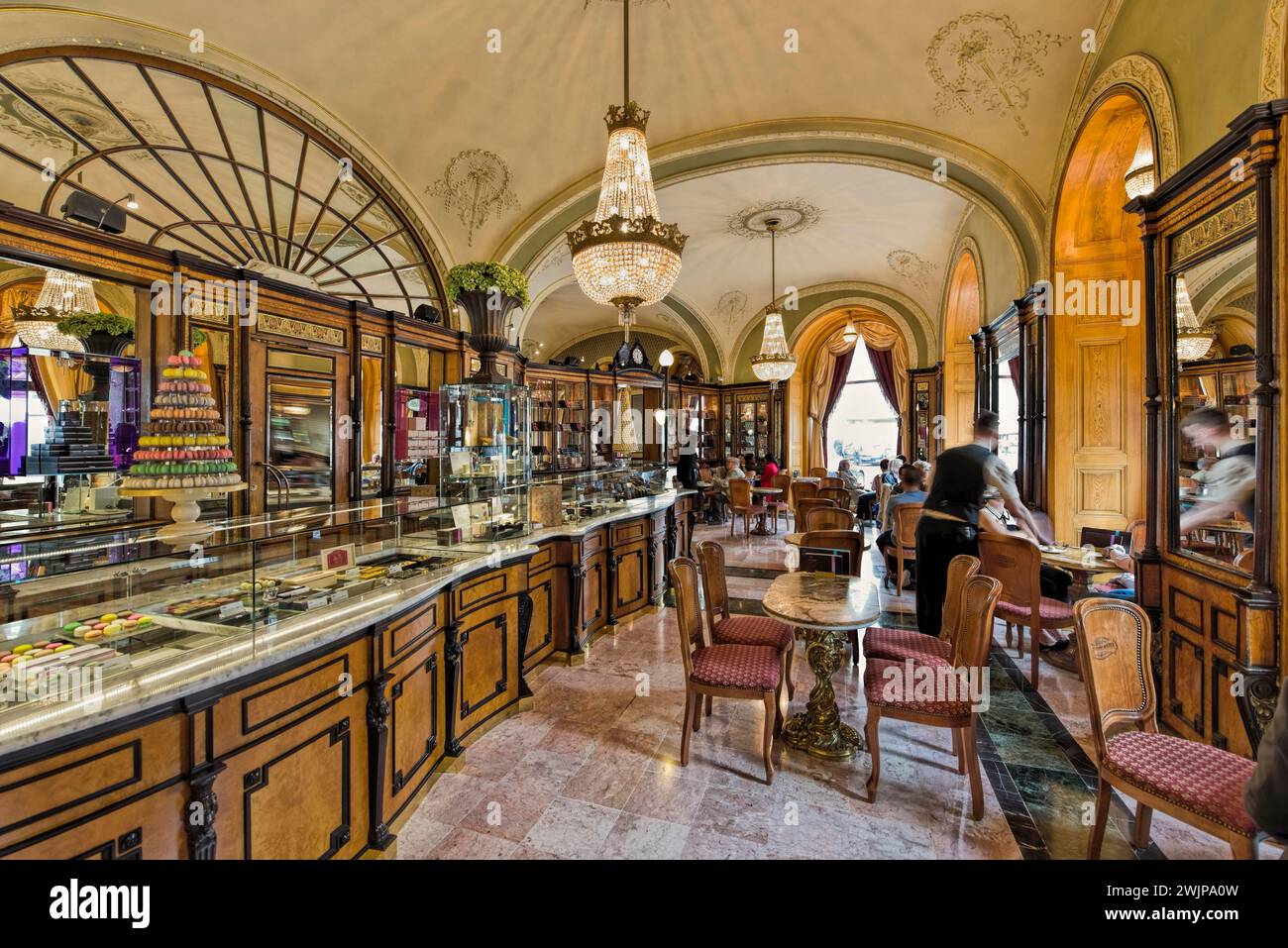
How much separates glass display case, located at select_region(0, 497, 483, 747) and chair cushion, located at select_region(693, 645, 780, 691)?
4.98 feet

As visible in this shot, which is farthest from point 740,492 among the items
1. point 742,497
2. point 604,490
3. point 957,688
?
point 957,688

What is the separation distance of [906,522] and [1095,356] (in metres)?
2.23

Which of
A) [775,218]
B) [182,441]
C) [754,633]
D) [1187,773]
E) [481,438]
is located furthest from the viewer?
[775,218]

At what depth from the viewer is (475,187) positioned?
6684mm

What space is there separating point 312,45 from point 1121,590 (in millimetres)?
7548

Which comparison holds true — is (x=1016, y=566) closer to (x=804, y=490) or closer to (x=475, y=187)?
(x=804, y=490)

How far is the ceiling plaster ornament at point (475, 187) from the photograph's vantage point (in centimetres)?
641

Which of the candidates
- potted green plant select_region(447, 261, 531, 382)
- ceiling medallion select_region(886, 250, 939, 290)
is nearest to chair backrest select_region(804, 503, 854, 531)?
potted green plant select_region(447, 261, 531, 382)

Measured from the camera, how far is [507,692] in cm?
360

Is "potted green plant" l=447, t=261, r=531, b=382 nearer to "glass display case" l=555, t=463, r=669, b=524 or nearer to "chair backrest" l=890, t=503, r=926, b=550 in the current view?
"glass display case" l=555, t=463, r=669, b=524

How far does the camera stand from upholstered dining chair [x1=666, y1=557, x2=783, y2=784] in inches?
115

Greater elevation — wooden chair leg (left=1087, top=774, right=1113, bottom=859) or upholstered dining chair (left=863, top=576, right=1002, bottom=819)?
upholstered dining chair (left=863, top=576, right=1002, bottom=819)

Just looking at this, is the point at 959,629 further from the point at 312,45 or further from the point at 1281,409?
the point at 312,45

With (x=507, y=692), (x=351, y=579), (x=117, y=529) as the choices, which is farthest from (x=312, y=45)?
(x=507, y=692)
